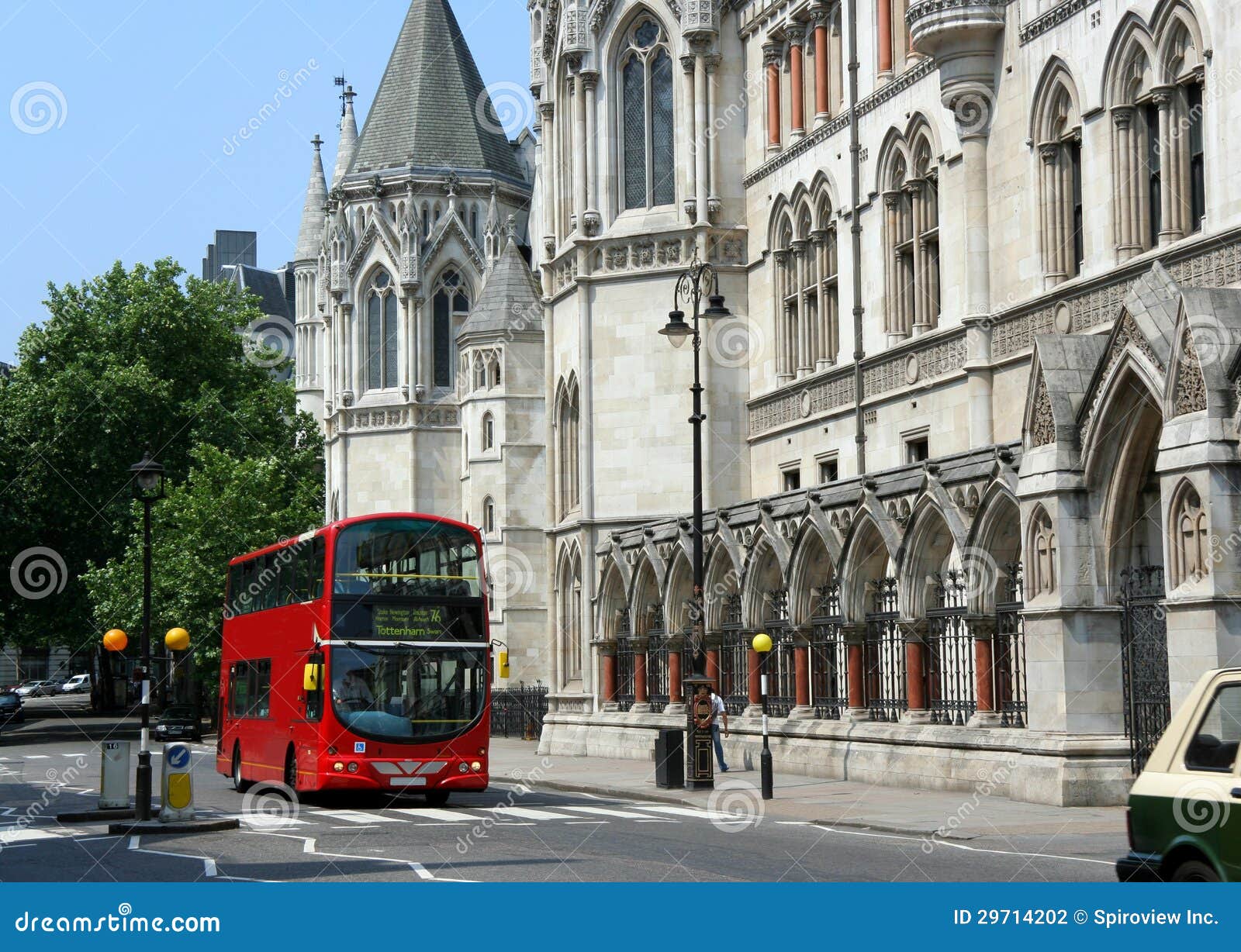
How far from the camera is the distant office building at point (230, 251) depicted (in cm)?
13012

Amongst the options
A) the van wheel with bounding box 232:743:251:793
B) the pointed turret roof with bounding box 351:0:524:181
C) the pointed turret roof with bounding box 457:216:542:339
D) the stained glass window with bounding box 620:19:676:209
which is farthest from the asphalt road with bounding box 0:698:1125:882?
the pointed turret roof with bounding box 351:0:524:181

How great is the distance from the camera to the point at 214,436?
65.3 m

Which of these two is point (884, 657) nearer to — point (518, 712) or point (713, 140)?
point (713, 140)

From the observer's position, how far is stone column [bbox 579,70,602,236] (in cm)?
3834

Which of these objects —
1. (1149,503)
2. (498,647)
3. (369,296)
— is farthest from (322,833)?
(369,296)

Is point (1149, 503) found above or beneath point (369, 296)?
beneath

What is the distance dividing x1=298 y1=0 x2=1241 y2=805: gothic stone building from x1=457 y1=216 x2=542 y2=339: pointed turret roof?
61.8 ft

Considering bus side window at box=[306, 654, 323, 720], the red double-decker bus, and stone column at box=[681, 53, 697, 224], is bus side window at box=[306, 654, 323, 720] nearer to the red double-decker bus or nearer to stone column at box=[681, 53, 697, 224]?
the red double-decker bus

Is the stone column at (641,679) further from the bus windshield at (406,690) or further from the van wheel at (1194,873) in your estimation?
the van wheel at (1194,873)

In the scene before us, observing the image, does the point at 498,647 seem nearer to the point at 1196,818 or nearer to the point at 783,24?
the point at 783,24

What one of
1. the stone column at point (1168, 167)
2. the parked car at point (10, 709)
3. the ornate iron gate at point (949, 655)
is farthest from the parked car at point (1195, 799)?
the parked car at point (10, 709)

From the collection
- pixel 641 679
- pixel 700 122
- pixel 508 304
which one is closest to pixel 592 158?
pixel 700 122

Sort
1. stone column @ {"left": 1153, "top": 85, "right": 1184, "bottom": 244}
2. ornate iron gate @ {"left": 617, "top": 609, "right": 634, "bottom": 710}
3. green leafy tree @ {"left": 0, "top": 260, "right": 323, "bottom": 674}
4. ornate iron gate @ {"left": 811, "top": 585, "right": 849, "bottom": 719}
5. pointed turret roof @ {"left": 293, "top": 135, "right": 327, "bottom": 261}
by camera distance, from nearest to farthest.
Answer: stone column @ {"left": 1153, "top": 85, "right": 1184, "bottom": 244}
ornate iron gate @ {"left": 811, "top": 585, "right": 849, "bottom": 719}
ornate iron gate @ {"left": 617, "top": 609, "right": 634, "bottom": 710}
green leafy tree @ {"left": 0, "top": 260, "right": 323, "bottom": 674}
pointed turret roof @ {"left": 293, "top": 135, "right": 327, "bottom": 261}

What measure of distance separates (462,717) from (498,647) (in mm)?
39045
